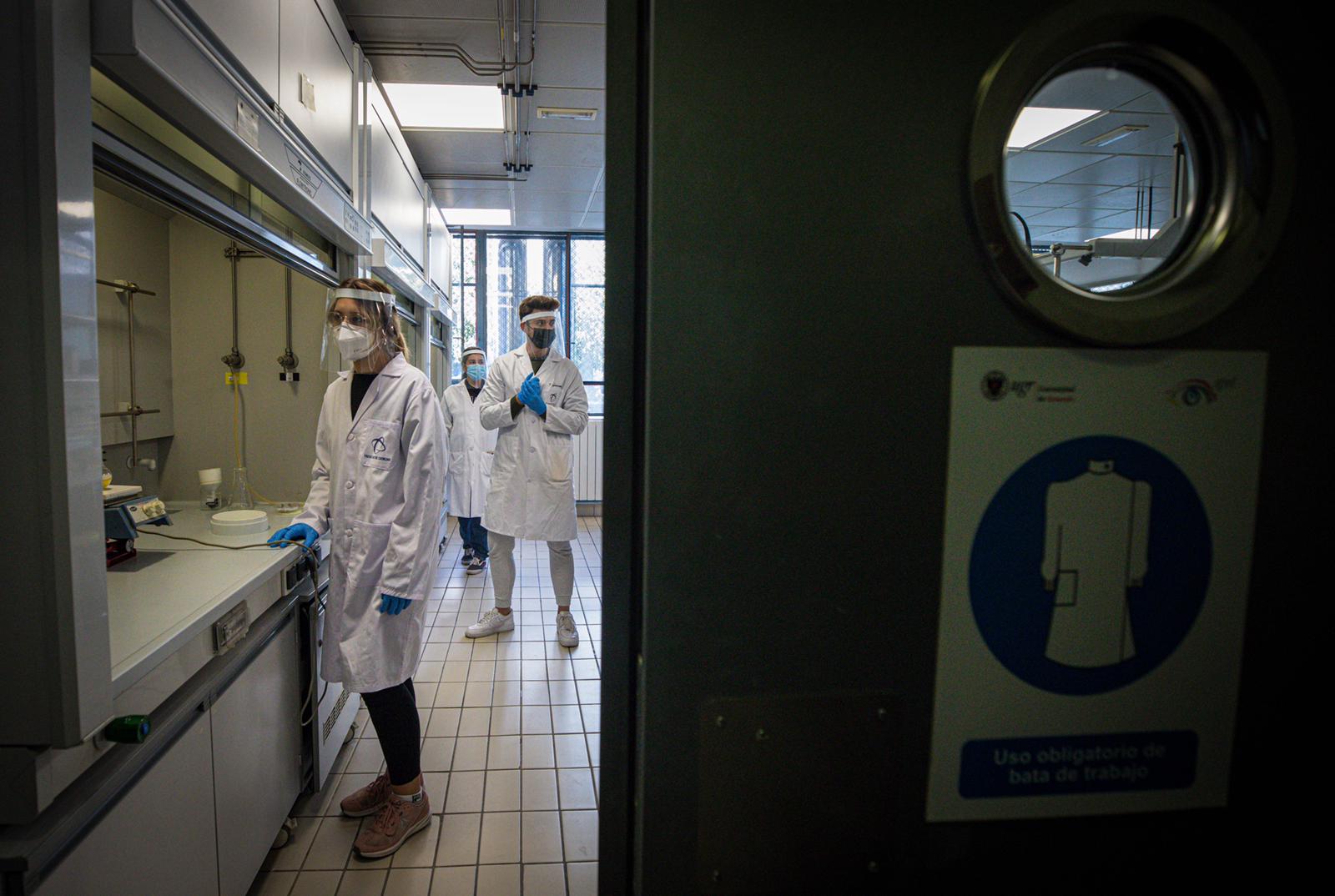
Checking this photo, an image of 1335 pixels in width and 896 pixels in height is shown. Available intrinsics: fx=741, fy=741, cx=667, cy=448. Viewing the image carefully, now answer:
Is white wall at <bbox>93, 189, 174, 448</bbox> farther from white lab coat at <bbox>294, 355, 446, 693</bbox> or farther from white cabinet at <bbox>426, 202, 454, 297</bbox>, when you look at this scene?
white cabinet at <bbox>426, 202, 454, 297</bbox>

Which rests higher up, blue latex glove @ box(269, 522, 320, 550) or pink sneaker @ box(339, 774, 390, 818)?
blue latex glove @ box(269, 522, 320, 550)

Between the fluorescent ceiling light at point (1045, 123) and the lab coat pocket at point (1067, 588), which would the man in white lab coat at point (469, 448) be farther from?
the lab coat pocket at point (1067, 588)

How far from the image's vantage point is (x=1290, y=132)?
0.70 metres

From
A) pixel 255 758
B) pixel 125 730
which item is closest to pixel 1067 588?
pixel 125 730

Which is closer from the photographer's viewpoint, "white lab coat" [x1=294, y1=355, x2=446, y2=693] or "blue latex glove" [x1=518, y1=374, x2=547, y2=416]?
"white lab coat" [x1=294, y1=355, x2=446, y2=693]

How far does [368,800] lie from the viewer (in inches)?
94.3

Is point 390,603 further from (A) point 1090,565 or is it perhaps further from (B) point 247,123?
(A) point 1090,565

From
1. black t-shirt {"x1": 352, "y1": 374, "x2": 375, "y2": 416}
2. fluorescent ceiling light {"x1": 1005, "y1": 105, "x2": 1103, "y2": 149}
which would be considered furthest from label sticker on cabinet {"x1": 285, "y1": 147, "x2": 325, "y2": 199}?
fluorescent ceiling light {"x1": 1005, "y1": 105, "x2": 1103, "y2": 149}

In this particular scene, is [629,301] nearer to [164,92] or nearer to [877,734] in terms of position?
[877,734]

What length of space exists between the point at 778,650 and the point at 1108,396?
399mm

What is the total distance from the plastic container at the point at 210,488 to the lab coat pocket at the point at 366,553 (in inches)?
33.1

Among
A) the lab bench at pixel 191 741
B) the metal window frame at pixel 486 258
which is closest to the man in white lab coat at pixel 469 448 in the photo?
the metal window frame at pixel 486 258

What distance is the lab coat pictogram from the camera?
2.36 ft

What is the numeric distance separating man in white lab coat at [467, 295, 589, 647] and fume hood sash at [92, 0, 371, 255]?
156 centimetres
